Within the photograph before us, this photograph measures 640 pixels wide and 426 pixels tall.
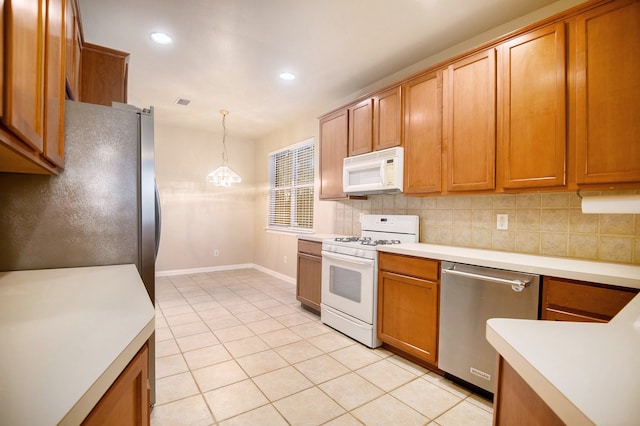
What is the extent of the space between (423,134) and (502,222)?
0.97 meters

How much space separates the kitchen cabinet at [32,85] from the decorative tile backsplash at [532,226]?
2726mm

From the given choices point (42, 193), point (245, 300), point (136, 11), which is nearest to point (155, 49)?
point (136, 11)

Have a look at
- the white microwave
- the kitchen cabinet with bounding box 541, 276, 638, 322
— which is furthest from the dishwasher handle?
the white microwave

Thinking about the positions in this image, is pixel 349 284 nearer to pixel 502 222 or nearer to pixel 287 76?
pixel 502 222

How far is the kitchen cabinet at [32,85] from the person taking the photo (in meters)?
0.75

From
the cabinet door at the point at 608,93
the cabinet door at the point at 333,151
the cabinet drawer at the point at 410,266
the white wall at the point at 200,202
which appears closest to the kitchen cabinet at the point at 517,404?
the cabinet drawer at the point at 410,266

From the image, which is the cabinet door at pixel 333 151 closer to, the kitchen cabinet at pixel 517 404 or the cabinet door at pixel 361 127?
the cabinet door at pixel 361 127

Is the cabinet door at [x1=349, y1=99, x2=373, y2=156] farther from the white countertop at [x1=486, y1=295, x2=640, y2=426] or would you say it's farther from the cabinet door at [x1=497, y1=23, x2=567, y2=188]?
the white countertop at [x1=486, y1=295, x2=640, y2=426]

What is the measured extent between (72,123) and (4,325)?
3.90ft

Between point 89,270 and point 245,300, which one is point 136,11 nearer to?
point 89,270

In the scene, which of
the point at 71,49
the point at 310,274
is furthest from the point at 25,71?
the point at 310,274

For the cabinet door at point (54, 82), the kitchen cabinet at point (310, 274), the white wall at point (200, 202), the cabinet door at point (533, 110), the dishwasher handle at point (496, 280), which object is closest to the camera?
the cabinet door at point (54, 82)

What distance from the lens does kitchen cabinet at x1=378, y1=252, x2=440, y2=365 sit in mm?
2197

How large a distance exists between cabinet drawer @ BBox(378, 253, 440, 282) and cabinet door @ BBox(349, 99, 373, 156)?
1.19 metres
